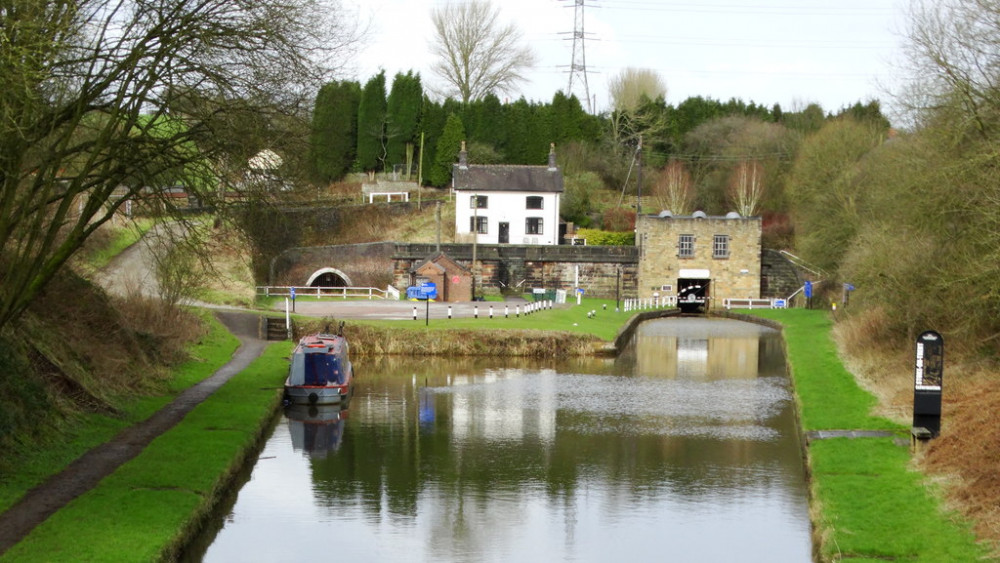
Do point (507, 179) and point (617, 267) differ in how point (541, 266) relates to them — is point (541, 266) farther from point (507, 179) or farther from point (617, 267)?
point (507, 179)

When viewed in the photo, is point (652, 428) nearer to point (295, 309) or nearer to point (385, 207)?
point (295, 309)

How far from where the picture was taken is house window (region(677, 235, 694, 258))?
60.3 m

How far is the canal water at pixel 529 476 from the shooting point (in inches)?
632

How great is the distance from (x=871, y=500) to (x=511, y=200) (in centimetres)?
4856

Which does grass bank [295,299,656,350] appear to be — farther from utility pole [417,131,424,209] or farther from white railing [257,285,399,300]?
utility pole [417,131,424,209]

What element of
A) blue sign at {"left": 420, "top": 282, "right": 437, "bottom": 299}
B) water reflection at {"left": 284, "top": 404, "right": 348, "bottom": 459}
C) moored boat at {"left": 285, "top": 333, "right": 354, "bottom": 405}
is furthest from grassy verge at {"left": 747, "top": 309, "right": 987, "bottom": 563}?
blue sign at {"left": 420, "top": 282, "right": 437, "bottom": 299}

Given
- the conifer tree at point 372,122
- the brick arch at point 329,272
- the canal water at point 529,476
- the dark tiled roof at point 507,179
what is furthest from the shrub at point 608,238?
the canal water at point 529,476

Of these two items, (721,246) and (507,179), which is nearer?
(721,246)

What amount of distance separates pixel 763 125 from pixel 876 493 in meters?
58.8

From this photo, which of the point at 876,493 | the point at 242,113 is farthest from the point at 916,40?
the point at 242,113

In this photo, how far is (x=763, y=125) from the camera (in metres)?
72.3

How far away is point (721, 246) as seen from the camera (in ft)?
198

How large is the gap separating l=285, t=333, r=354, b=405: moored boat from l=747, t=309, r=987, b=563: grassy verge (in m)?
10.7

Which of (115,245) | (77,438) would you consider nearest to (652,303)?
(115,245)
